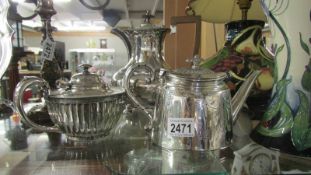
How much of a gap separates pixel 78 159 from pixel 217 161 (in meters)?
0.23

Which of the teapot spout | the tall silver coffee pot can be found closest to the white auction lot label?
the teapot spout

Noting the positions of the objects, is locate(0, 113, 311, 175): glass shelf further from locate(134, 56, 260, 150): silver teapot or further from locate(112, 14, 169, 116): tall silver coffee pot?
locate(112, 14, 169, 116): tall silver coffee pot

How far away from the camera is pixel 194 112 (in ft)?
1.46

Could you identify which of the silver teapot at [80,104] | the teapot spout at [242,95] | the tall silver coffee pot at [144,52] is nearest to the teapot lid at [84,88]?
the silver teapot at [80,104]

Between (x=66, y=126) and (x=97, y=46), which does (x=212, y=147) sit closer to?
(x=66, y=126)

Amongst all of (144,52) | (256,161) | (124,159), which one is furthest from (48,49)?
(256,161)

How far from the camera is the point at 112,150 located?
0.51 meters

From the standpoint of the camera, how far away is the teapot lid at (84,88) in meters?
0.53

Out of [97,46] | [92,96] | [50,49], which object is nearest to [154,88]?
[92,96]

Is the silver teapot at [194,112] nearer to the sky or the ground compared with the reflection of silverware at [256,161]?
nearer to the sky

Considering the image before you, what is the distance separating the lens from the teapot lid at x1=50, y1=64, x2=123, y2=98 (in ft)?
1.75

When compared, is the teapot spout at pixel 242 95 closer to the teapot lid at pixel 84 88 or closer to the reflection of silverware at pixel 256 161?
the reflection of silverware at pixel 256 161

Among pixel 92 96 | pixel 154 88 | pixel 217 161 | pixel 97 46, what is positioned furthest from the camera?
pixel 97 46

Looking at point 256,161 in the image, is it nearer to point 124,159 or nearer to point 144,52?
point 124,159
